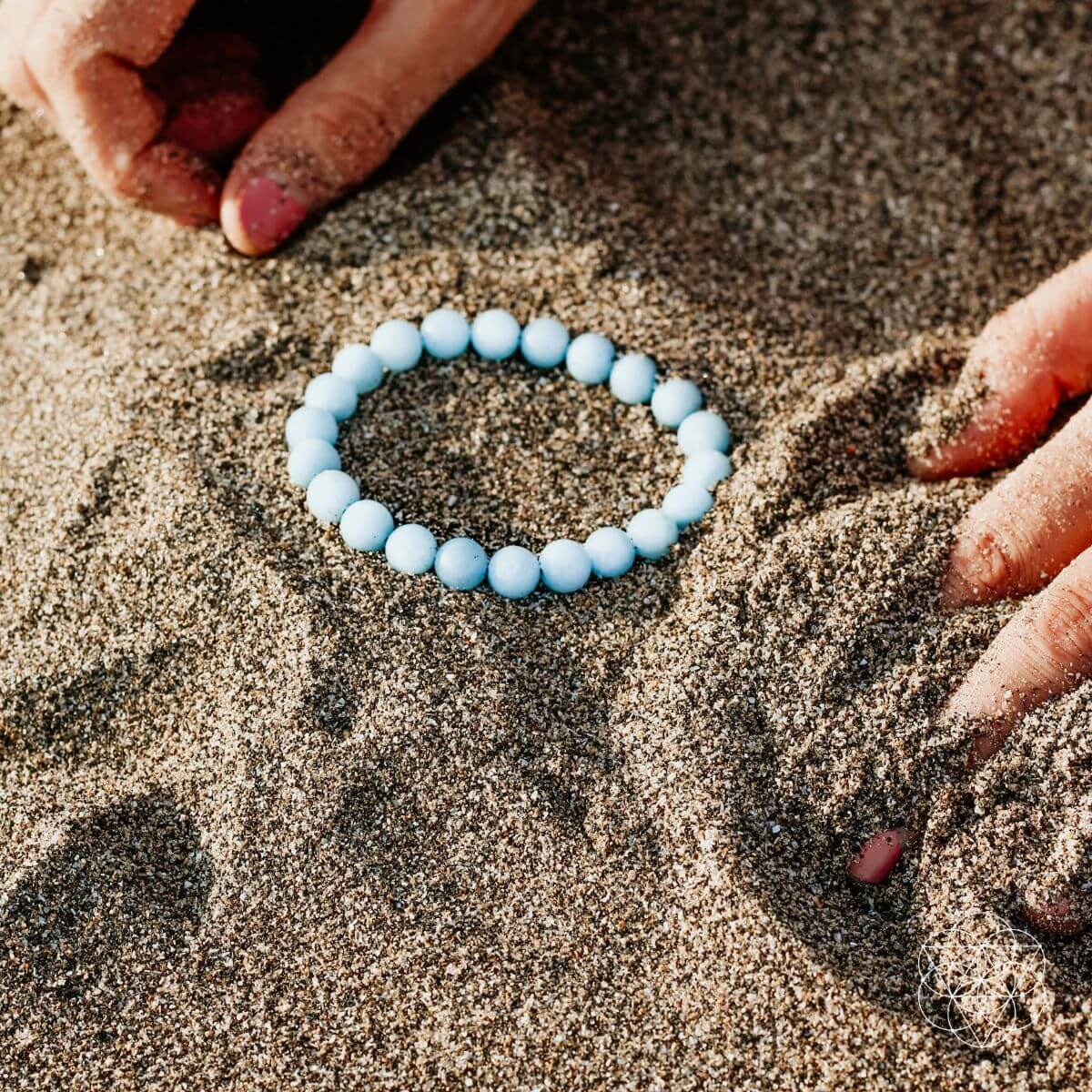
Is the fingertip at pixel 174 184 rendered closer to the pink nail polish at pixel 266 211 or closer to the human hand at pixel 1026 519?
the pink nail polish at pixel 266 211

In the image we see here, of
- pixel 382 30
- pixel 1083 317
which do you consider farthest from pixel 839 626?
pixel 382 30

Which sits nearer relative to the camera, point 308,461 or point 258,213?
point 308,461

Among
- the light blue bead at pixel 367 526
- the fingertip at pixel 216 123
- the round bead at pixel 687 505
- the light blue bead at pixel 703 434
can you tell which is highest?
the fingertip at pixel 216 123

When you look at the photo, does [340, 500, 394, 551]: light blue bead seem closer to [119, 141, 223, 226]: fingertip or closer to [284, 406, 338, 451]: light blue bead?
[284, 406, 338, 451]: light blue bead

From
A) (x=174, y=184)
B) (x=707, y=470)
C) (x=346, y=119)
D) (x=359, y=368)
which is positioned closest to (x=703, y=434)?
(x=707, y=470)

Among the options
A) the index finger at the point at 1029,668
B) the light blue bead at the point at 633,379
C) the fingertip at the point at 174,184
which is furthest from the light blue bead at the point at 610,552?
the fingertip at the point at 174,184

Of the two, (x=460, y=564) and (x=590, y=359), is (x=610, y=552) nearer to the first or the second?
(x=460, y=564)
